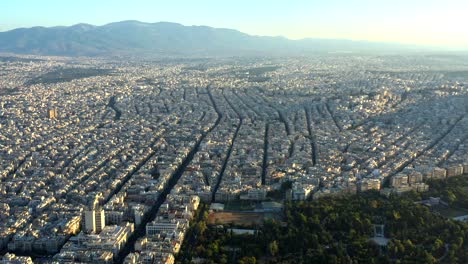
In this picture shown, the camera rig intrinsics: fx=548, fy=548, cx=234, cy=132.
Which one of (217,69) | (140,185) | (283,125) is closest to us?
(140,185)

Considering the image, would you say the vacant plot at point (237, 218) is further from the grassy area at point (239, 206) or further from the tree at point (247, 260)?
the tree at point (247, 260)

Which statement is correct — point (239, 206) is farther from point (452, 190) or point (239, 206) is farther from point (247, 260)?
point (452, 190)

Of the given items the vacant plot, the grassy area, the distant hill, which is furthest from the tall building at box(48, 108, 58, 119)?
the distant hill

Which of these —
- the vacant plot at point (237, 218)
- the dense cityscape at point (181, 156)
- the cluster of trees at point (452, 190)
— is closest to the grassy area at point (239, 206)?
the dense cityscape at point (181, 156)

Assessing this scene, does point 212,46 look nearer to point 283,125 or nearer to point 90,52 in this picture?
point 90,52

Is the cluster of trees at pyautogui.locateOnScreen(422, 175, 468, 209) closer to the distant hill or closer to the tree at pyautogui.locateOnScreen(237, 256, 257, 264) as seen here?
the tree at pyautogui.locateOnScreen(237, 256, 257, 264)

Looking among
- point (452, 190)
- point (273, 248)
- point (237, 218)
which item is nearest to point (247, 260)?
point (273, 248)

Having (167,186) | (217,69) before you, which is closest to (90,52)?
(217,69)
